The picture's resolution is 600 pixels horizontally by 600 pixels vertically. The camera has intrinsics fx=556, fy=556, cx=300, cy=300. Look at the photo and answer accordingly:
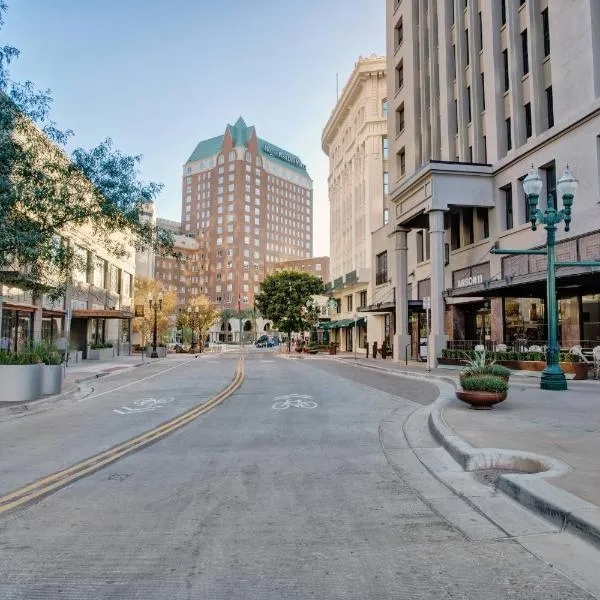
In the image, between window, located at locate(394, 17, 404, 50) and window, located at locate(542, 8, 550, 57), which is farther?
window, located at locate(394, 17, 404, 50)

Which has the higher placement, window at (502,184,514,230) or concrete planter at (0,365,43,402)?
window at (502,184,514,230)

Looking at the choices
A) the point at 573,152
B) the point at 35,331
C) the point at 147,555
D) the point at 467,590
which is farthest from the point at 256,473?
the point at 35,331

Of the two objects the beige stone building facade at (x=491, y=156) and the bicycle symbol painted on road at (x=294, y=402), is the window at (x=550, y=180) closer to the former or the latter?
the beige stone building facade at (x=491, y=156)

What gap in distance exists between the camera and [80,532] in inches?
182

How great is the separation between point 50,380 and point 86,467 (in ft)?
33.7

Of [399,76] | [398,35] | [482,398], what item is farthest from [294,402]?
[398,35]

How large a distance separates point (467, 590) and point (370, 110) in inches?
2401

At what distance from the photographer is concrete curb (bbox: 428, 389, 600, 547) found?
14.6 ft

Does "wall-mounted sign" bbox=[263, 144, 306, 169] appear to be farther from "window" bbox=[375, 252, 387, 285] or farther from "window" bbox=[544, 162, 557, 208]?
"window" bbox=[544, 162, 557, 208]

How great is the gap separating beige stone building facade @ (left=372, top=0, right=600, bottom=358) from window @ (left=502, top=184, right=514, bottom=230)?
8cm

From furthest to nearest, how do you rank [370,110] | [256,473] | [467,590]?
[370,110] → [256,473] → [467,590]

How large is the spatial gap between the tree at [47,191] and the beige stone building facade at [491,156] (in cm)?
1408

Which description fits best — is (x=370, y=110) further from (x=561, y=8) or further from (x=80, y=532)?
(x=80, y=532)

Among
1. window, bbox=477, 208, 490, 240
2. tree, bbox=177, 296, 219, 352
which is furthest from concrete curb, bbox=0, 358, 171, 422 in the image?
tree, bbox=177, 296, 219, 352
